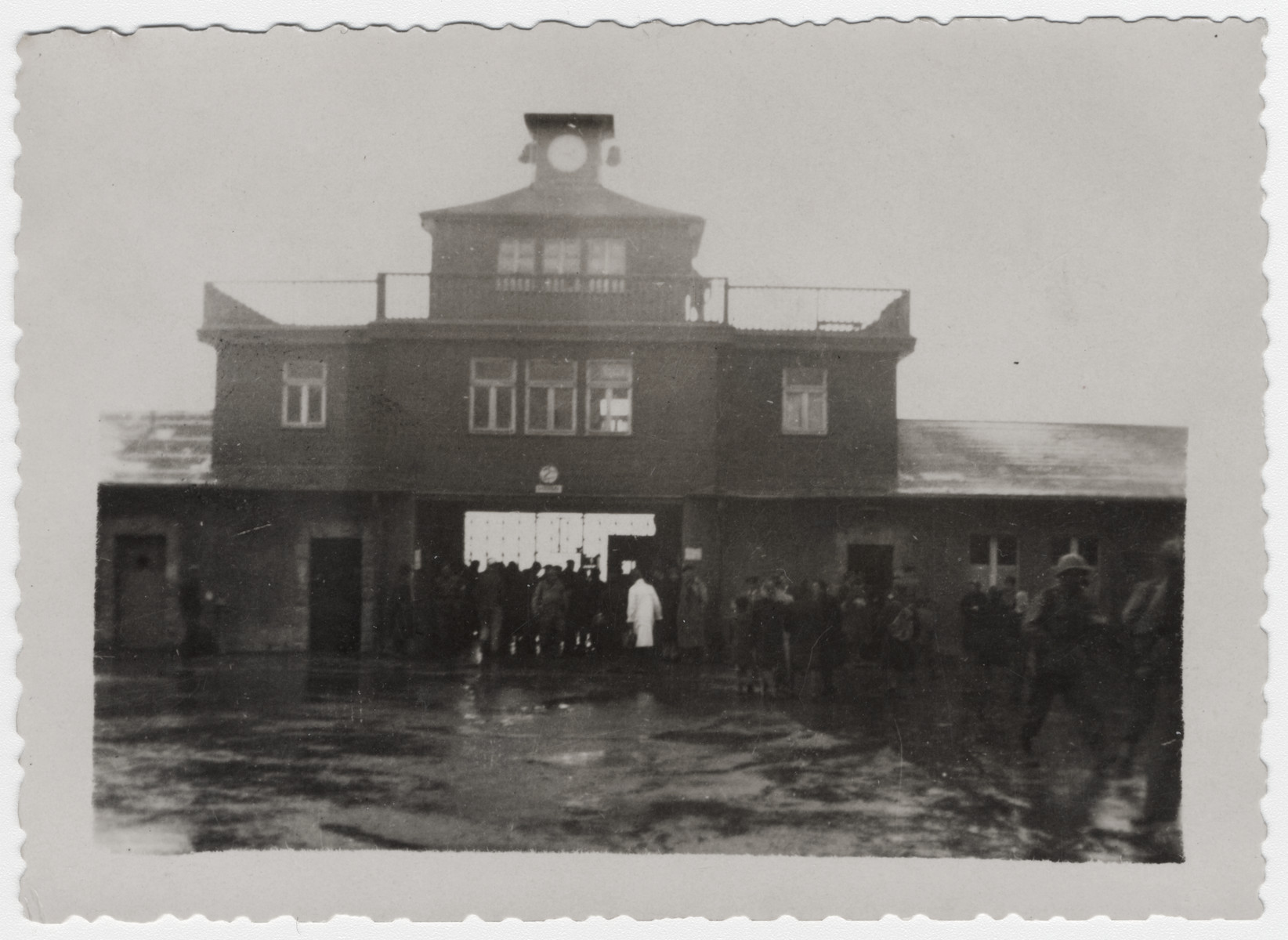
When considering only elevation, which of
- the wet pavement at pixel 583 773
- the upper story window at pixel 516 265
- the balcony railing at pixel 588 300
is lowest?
the wet pavement at pixel 583 773

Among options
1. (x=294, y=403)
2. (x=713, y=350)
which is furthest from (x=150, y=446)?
Result: (x=713, y=350)

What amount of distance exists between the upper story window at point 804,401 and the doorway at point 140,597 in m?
3.64

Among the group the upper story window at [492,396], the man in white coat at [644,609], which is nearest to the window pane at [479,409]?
the upper story window at [492,396]

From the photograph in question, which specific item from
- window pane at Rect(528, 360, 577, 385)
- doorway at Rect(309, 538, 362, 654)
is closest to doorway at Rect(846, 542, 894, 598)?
window pane at Rect(528, 360, 577, 385)

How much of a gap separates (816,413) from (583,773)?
2.43 meters

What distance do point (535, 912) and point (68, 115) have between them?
15.7 ft

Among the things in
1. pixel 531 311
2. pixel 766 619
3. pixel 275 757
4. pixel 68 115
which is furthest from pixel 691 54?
pixel 275 757

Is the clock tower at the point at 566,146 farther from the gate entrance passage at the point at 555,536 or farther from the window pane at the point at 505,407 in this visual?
the gate entrance passage at the point at 555,536

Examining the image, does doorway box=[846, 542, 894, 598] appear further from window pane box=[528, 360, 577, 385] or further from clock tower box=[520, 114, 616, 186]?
clock tower box=[520, 114, 616, 186]

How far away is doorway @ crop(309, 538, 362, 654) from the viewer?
177 inches

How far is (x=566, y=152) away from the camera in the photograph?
434cm

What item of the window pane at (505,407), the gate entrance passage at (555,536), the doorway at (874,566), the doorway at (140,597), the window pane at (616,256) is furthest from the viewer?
the window pane at (505,407)

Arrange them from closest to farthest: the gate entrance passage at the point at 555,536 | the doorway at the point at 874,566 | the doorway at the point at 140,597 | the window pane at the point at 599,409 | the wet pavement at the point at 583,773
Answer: the wet pavement at the point at 583,773, the doorway at the point at 140,597, the doorway at the point at 874,566, the window pane at the point at 599,409, the gate entrance passage at the point at 555,536

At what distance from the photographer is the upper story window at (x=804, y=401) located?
5.05 m
